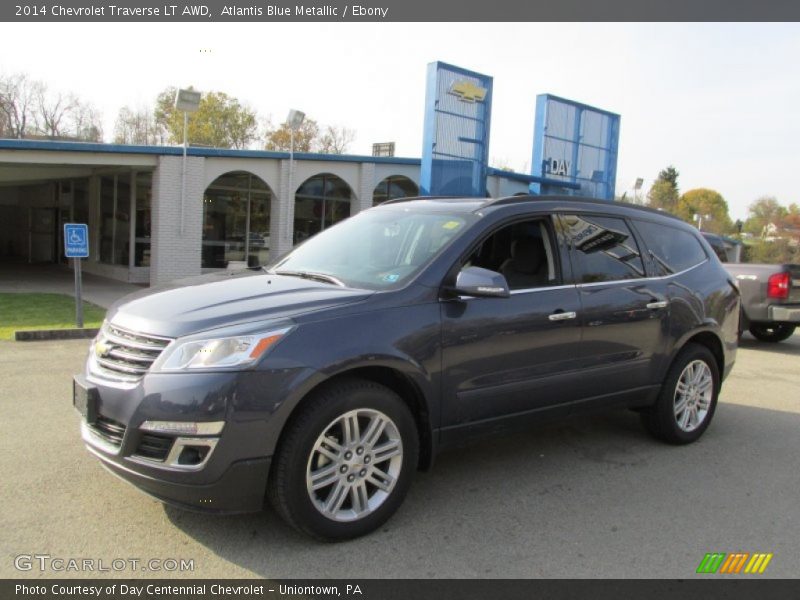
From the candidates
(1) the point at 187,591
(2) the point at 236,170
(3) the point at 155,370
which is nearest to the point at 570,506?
(1) the point at 187,591

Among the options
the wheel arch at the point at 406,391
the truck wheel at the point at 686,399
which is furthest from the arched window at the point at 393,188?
the wheel arch at the point at 406,391

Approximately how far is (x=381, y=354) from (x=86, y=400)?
1519 mm

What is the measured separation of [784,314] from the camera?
1032cm

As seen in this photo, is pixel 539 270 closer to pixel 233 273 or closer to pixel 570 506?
pixel 570 506

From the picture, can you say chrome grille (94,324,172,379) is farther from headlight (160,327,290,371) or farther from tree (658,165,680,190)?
tree (658,165,680,190)

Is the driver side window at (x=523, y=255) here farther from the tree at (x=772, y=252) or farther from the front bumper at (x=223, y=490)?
the tree at (x=772, y=252)

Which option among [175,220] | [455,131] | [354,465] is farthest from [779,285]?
[175,220]

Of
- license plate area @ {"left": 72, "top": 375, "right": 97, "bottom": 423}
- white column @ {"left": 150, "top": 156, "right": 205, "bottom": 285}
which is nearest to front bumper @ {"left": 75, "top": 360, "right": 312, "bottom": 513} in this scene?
license plate area @ {"left": 72, "top": 375, "right": 97, "bottom": 423}

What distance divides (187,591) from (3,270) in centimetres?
2054

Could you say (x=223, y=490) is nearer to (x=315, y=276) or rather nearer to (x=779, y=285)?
(x=315, y=276)

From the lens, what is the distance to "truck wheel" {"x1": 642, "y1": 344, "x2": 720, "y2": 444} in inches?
199

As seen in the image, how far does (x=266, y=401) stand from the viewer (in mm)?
3010

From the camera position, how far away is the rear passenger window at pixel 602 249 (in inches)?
178
